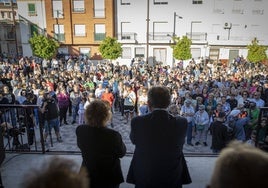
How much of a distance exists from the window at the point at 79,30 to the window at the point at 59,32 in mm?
1553

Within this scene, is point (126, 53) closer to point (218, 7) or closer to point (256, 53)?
point (218, 7)

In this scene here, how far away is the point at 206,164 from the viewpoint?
4520mm

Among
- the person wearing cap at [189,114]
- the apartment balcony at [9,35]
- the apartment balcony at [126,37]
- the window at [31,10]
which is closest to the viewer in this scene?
the person wearing cap at [189,114]

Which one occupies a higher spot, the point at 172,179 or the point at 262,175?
the point at 262,175

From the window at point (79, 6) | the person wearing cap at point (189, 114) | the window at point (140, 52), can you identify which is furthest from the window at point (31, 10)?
the person wearing cap at point (189, 114)

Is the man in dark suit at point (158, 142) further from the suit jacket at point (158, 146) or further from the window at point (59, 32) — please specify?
the window at point (59, 32)

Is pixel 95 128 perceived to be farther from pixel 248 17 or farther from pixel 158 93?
pixel 248 17

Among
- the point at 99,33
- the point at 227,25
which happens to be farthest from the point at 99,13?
the point at 227,25

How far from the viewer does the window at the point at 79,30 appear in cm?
3095

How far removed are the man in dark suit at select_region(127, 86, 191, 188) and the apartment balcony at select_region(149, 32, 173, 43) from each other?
28509 mm

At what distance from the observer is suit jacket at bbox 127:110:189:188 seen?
2572 mm

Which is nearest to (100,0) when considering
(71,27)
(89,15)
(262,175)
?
(89,15)

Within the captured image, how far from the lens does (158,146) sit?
258 cm

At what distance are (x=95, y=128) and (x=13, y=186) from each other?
6.98 feet
